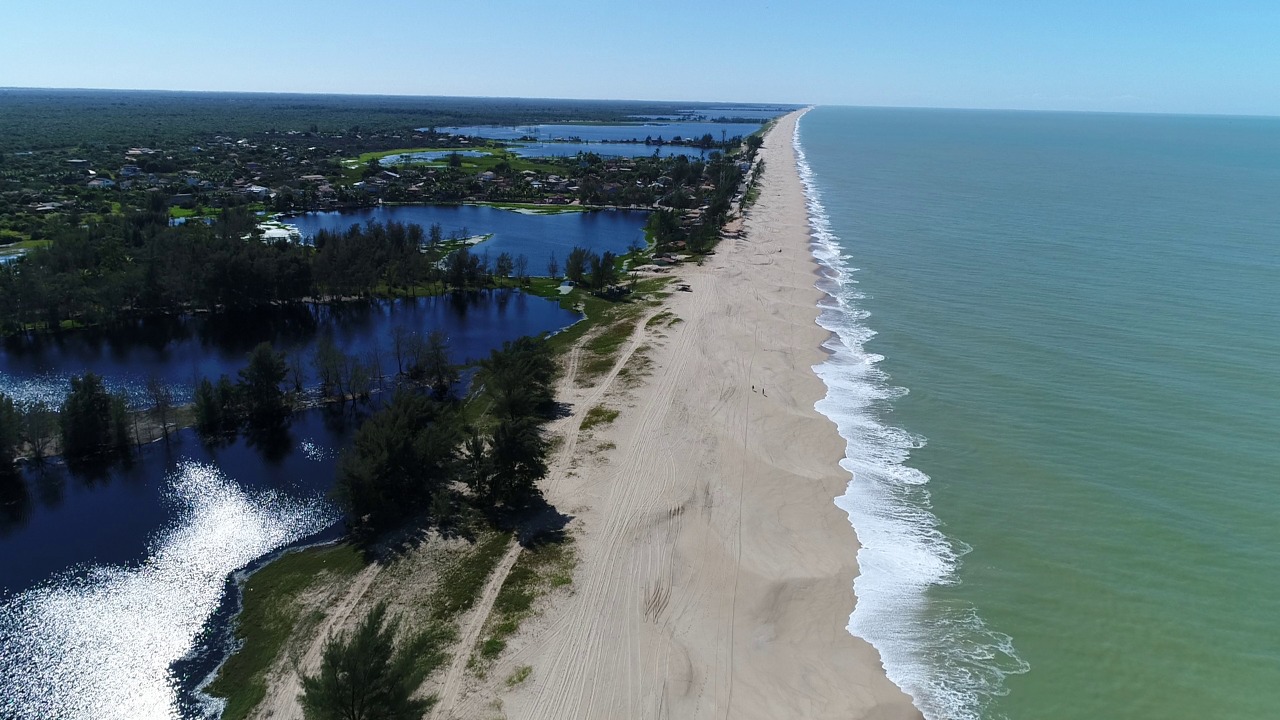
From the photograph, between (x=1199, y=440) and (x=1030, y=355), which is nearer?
(x=1199, y=440)

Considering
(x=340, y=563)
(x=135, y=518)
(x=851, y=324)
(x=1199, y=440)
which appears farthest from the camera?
(x=851, y=324)

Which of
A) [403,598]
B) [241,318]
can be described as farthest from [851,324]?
[241,318]

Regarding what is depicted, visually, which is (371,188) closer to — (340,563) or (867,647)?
(340,563)

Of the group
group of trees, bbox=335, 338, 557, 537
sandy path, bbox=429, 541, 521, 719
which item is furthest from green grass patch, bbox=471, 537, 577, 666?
group of trees, bbox=335, 338, 557, 537

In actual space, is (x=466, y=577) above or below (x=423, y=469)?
below

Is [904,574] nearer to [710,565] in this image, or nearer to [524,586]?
[710,565]

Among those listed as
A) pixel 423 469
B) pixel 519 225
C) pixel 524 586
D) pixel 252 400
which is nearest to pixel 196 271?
pixel 252 400

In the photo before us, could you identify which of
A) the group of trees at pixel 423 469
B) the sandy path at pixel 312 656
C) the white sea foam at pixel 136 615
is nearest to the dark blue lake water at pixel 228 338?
the white sea foam at pixel 136 615
